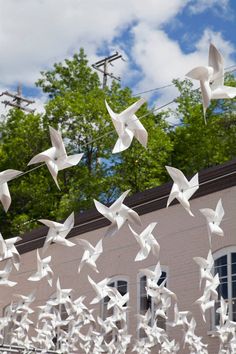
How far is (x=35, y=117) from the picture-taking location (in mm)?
29031

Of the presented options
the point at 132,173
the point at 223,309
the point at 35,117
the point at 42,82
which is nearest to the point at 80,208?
the point at 132,173

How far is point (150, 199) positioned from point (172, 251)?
1.43m

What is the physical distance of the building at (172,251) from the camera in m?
12.9

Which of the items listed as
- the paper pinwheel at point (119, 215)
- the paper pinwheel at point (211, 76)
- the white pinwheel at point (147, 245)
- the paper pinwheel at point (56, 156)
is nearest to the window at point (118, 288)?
the white pinwheel at point (147, 245)

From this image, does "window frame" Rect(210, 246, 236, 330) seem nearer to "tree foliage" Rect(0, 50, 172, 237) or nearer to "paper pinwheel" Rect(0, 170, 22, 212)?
"paper pinwheel" Rect(0, 170, 22, 212)

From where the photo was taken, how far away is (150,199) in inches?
587

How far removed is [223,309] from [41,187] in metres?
19.2

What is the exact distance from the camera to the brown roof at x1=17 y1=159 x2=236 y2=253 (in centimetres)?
1330

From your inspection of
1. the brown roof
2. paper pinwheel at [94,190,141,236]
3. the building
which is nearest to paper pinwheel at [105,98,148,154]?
paper pinwheel at [94,190,141,236]

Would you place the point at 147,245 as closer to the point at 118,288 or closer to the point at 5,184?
the point at 5,184

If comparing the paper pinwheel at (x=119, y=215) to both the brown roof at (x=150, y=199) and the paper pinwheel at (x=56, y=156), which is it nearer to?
the paper pinwheel at (x=56, y=156)

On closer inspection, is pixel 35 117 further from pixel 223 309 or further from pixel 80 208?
pixel 223 309

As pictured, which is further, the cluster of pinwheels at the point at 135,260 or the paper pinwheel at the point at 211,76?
the cluster of pinwheels at the point at 135,260

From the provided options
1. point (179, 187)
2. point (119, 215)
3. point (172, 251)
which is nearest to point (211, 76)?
Answer: point (179, 187)
